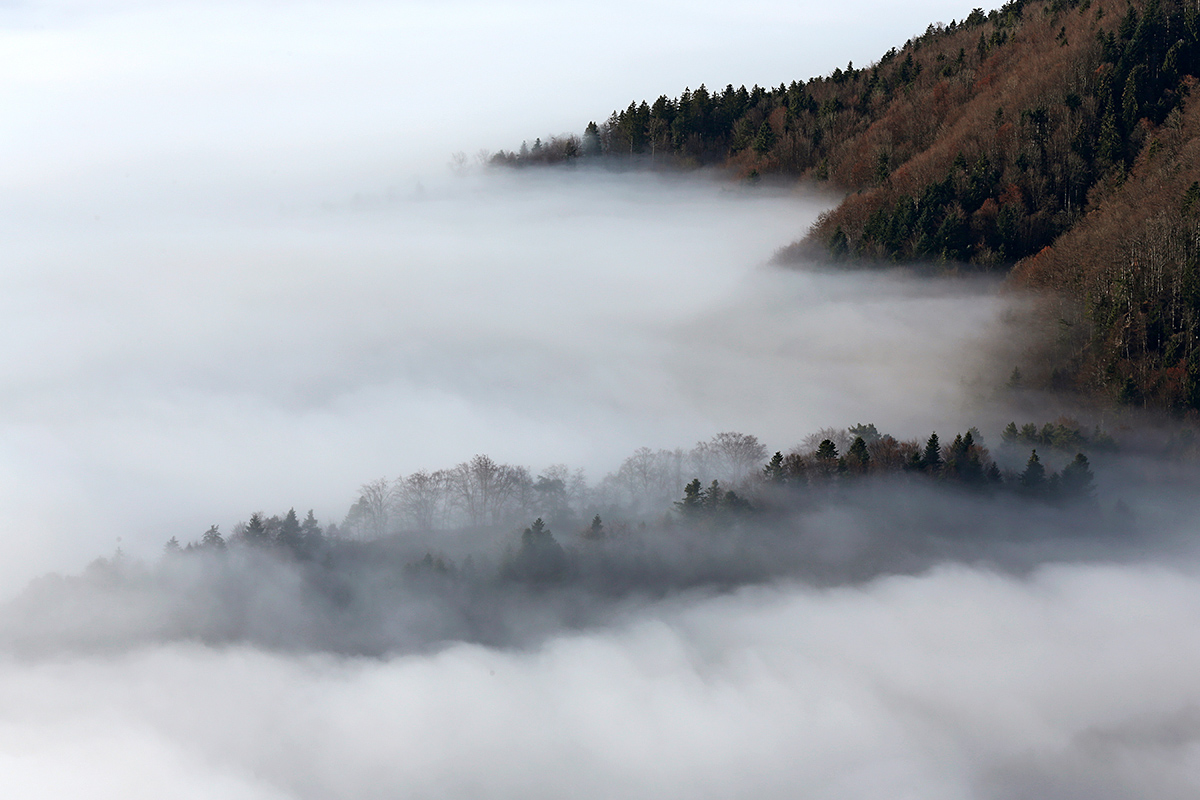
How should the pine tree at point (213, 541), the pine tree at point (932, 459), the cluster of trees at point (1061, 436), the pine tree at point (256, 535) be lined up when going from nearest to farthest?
the cluster of trees at point (1061, 436), the pine tree at point (932, 459), the pine tree at point (256, 535), the pine tree at point (213, 541)

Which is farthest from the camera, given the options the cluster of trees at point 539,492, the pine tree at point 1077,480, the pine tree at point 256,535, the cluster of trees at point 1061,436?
the pine tree at point 256,535

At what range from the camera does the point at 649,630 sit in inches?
6742

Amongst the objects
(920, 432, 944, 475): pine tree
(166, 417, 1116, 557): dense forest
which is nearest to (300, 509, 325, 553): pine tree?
(166, 417, 1116, 557): dense forest

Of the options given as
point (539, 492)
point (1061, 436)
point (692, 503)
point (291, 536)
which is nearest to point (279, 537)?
point (291, 536)

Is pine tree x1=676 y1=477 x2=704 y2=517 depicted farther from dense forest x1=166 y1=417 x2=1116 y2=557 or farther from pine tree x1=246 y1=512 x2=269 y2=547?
pine tree x1=246 y1=512 x2=269 y2=547

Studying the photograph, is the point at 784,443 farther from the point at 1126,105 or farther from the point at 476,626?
the point at 1126,105

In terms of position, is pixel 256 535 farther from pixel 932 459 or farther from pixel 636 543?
pixel 932 459

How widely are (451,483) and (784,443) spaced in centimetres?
4898

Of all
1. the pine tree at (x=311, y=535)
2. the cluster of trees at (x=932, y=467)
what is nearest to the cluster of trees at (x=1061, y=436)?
the cluster of trees at (x=932, y=467)

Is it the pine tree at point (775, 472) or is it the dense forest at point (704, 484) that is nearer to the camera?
the dense forest at point (704, 484)

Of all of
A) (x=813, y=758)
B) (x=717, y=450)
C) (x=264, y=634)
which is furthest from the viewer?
(x=717, y=450)

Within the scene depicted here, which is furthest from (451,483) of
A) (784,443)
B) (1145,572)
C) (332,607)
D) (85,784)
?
(1145,572)

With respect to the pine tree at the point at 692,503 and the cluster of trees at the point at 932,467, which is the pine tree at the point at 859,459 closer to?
the cluster of trees at the point at 932,467

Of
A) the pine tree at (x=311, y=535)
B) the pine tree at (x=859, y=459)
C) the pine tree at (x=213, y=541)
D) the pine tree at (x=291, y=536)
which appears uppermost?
→ the pine tree at (x=859, y=459)
